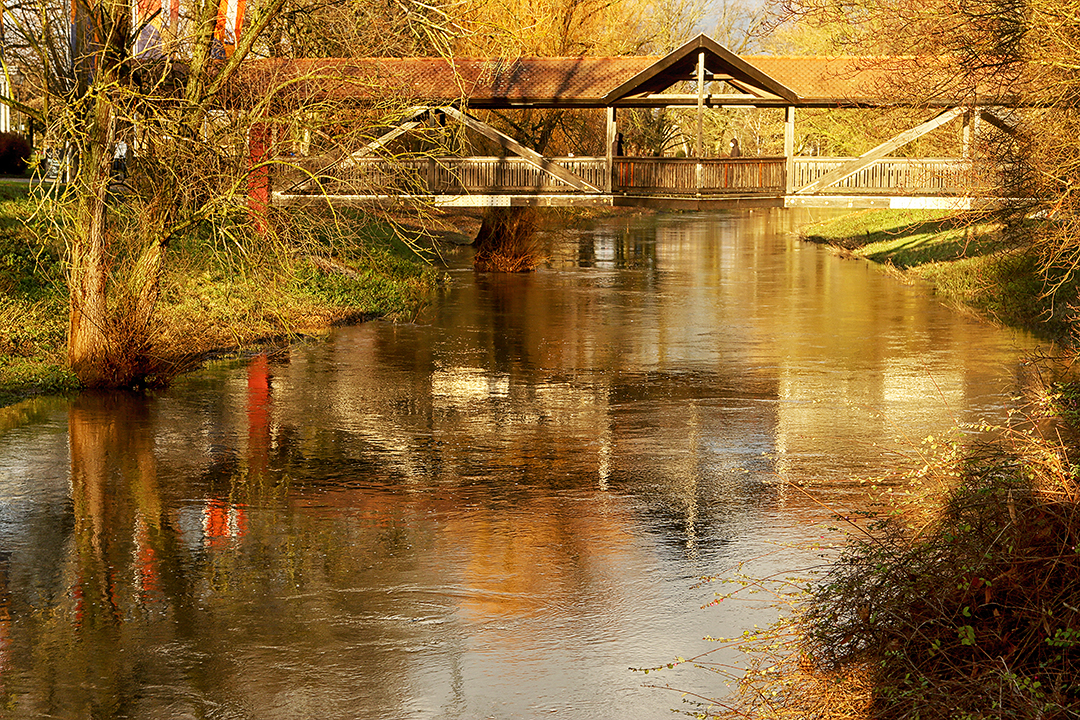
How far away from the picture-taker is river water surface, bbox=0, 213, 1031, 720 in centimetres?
770

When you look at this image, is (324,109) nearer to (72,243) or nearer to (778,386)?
(72,243)

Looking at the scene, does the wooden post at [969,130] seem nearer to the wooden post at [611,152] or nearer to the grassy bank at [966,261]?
the grassy bank at [966,261]

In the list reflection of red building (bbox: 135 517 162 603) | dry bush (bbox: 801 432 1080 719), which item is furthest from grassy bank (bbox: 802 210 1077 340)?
reflection of red building (bbox: 135 517 162 603)

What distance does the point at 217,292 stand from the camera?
24.0 meters

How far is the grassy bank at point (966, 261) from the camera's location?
934 inches

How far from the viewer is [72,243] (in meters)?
17.4

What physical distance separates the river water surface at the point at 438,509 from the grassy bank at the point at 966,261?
1.51m

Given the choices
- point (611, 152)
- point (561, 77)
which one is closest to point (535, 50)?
point (561, 77)

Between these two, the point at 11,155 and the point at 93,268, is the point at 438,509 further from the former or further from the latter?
the point at 11,155

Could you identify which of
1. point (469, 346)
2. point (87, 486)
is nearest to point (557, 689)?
point (87, 486)

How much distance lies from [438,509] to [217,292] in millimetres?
13688

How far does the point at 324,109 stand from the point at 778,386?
24.1 ft

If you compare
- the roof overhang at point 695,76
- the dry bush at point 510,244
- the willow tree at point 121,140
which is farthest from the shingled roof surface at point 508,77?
the willow tree at point 121,140

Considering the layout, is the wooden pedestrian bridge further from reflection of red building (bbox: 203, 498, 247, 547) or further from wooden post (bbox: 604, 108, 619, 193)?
reflection of red building (bbox: 203, 498, 247, 547)
